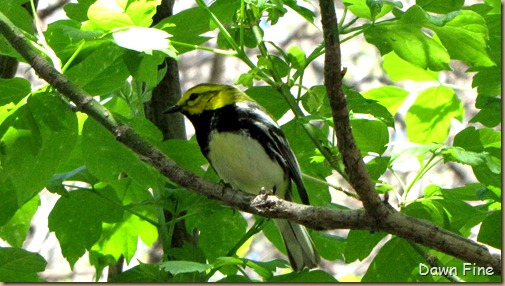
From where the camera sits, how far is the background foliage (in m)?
2.09

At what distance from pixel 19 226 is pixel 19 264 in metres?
0.36

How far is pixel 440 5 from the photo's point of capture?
244cm

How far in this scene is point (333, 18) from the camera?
168 centimetres

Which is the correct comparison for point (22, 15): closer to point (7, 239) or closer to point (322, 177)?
→ point (7, 239)

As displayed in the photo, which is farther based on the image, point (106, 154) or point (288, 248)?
point (288, 248)

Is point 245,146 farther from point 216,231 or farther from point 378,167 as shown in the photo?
point 378,167

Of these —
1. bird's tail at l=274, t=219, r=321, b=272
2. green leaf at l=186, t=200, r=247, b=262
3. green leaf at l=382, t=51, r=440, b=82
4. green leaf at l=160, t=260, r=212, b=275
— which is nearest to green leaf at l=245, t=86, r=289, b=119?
green leaf at l=186, t=200, r=247, b=262

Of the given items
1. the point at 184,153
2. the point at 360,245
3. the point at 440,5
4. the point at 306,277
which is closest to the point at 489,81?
the point at 440,5

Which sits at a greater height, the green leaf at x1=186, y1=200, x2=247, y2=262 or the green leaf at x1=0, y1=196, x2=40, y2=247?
the green leaf at x1=0, y1=196, x2=40, y2=247

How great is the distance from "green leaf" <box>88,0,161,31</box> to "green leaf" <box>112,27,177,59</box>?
0.41 feet

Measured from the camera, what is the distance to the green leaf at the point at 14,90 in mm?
2139

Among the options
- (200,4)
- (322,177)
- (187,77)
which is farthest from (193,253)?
(187,77)

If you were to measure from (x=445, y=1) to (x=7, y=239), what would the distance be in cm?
164

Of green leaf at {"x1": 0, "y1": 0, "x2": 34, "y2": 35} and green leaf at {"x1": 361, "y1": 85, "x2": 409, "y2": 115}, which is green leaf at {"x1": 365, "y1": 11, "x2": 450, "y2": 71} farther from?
green leaf at {"x1": 0, "y1": 0, "x2": 34, "y2": 35}
